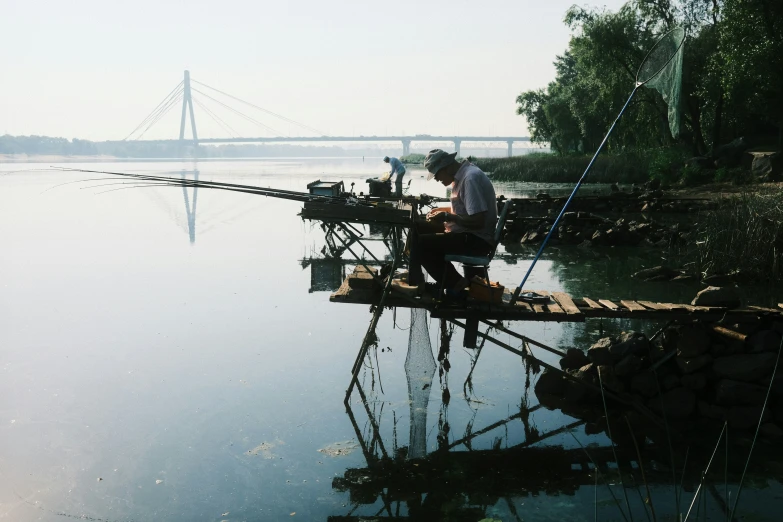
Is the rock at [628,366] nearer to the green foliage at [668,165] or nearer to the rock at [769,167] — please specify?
the rock at [769,167]

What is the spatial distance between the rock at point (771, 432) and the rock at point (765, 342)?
0.65 metres

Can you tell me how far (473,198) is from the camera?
20.6 ft

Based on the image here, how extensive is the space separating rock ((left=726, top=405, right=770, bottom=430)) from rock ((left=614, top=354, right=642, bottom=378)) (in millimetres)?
861

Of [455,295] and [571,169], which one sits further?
[571,169]

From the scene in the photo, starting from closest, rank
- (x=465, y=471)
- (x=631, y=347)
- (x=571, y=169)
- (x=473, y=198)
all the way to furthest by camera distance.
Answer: (x=465, y=471) → (x=473, y=198) → (x=631, y=347) → (x=571, y=169)

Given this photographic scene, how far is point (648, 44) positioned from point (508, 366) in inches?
1242

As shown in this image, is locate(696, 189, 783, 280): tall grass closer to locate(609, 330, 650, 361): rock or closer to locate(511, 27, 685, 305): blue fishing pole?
locate(609, 330, 650, 361): rock

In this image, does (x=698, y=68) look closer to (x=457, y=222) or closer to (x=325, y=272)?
(x=325, y=272)

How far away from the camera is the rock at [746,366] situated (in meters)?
6.61

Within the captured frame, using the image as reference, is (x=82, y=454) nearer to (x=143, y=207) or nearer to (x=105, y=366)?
(x=105, y=366)

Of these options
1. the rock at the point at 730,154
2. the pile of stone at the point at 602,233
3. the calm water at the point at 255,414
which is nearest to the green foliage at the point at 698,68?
the rock at the point at 730,154

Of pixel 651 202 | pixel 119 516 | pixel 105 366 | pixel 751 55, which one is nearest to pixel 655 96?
pixel 751 55

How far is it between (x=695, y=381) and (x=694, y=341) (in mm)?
360

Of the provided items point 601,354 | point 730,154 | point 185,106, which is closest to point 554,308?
point 601,354
